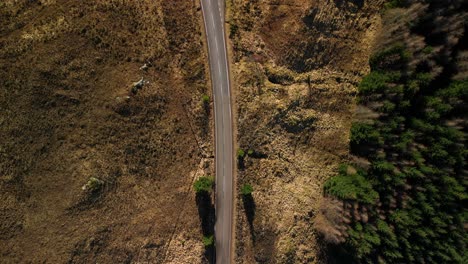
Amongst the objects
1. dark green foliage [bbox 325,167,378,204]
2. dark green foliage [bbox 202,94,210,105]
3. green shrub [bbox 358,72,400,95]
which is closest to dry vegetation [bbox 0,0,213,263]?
dark green foliage [bbox 202,94,210,105]

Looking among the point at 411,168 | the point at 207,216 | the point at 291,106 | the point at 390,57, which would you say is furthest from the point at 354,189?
the point at 207,216

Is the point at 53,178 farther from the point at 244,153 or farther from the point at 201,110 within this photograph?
the point at 244,153

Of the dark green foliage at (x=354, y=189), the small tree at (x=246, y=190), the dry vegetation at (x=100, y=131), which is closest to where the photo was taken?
the dry vegetation at (x=100, y=131)

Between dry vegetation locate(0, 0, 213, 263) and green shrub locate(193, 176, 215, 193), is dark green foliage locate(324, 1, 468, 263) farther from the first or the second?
dry vegetation locate(0, 0, 213, 263)

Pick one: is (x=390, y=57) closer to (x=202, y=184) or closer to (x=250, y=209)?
(x=250, y=209)

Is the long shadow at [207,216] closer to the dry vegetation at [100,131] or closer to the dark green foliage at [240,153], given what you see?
the dry vegetation at [100,131]

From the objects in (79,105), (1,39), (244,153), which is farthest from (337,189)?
(1,39)

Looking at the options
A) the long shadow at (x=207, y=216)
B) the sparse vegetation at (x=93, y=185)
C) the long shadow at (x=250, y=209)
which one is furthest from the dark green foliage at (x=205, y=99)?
the sparse vegetation at (x=93, y=185)
